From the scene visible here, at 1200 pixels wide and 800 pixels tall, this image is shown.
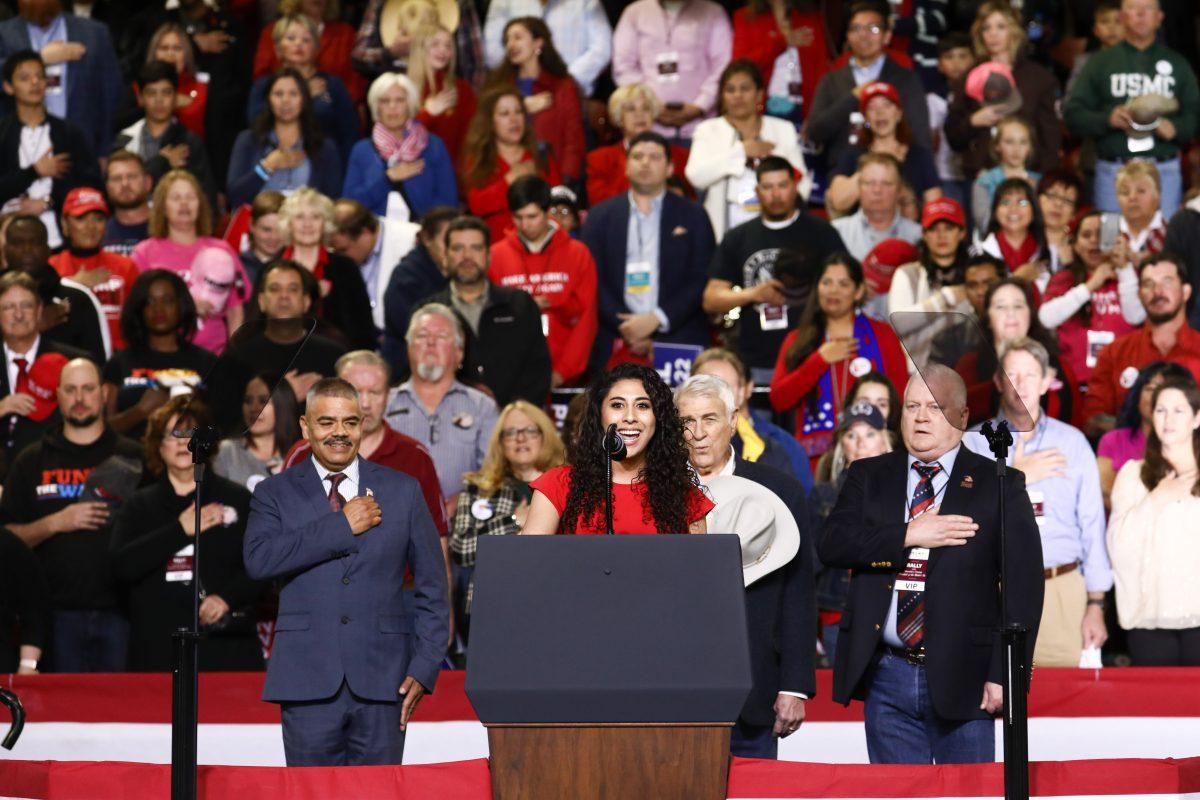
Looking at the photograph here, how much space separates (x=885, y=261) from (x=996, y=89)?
215 centimetres

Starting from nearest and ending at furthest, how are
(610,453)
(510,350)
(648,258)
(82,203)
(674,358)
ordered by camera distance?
1. (610,453)
2. (510,350)
3. (674,358)
4. (82,203)
5. (648,258)

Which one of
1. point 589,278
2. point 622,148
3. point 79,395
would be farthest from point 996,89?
point 79,395

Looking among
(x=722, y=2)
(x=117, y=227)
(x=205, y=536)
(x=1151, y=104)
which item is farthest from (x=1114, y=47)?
(x=205, y=536)

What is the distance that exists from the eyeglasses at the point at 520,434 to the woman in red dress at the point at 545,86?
13.8 feet

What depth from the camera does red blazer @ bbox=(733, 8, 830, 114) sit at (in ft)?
40.5

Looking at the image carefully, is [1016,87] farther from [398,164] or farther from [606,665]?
[606,665]

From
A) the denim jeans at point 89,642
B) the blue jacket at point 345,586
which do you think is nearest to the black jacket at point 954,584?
the blue jacket at point 345,586

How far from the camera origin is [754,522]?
536 cm

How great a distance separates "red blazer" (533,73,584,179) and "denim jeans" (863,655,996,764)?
22.0 feet

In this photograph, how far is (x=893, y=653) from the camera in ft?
18.0

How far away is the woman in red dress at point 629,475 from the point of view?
4730 millimetres

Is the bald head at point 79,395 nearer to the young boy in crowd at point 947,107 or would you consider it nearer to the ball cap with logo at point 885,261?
the ball cap with logo at point 885,261

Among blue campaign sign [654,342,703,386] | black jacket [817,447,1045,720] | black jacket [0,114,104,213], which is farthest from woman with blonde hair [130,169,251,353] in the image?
black jacket [817,447,1045,720]

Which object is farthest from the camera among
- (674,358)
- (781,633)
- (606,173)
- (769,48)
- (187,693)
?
(769,48)
